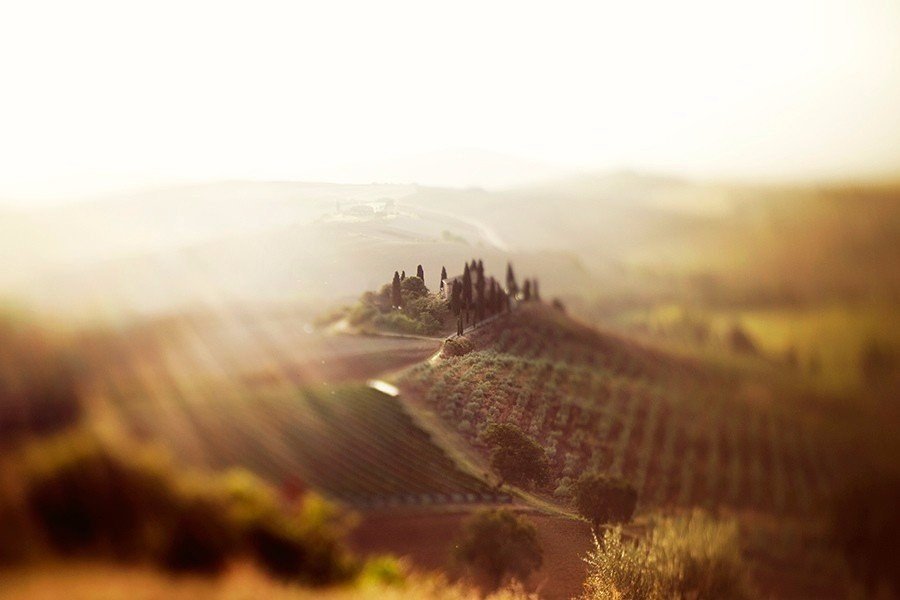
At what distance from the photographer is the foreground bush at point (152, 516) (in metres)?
2.84

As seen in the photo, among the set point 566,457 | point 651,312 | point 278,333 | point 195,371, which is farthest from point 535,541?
point 195,371

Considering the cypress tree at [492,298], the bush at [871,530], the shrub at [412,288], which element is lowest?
the bush at [871,530]

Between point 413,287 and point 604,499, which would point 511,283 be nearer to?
point 413,287

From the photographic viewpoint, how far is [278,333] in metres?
3.93

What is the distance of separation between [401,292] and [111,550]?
2.18 metres

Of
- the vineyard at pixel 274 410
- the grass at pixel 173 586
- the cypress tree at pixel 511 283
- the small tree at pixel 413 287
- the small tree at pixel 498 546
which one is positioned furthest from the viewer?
the cypress tree at pixel 511 283

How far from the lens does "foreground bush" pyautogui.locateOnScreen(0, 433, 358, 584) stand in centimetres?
284

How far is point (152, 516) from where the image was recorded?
3.02 meters

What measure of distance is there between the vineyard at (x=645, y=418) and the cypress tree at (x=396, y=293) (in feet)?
1.86

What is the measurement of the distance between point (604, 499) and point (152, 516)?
298 cm

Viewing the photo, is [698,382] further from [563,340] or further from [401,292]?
[401,292]

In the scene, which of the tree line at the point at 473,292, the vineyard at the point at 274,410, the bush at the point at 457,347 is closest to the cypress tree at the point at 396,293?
the tree line at the point at 473,292

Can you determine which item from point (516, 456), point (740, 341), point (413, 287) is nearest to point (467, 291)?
point (413, 287)

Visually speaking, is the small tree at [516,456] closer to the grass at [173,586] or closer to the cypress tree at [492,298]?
the cypress tree at [492,298]
